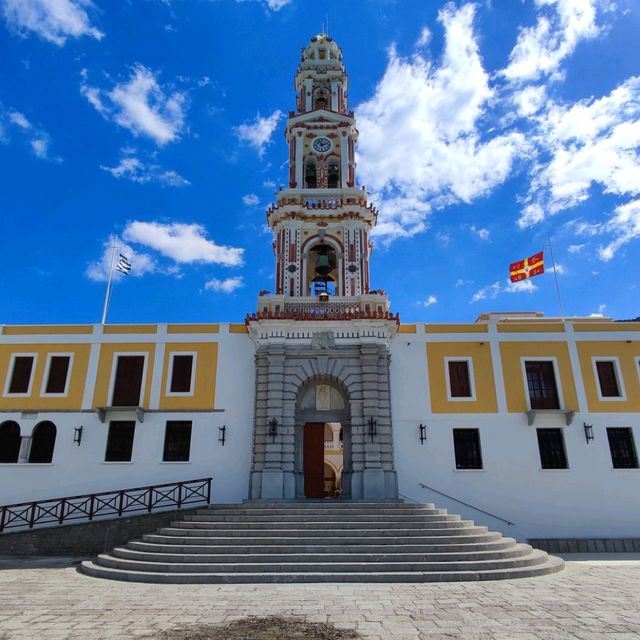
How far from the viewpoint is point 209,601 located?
30.6 feet

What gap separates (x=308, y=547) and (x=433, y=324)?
11.9 m

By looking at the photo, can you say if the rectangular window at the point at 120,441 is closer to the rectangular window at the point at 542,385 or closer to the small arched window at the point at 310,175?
the small arched window at the point at 310,175

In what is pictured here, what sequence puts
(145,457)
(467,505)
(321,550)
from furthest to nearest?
(145,457)
(467,505)
(321,550)

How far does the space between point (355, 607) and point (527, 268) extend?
61.3 feet

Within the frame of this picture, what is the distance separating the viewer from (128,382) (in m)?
21.2

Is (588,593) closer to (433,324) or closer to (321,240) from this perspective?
(433,324)

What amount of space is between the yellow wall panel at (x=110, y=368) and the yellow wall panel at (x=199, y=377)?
0.62m

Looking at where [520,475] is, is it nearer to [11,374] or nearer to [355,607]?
[355,607]

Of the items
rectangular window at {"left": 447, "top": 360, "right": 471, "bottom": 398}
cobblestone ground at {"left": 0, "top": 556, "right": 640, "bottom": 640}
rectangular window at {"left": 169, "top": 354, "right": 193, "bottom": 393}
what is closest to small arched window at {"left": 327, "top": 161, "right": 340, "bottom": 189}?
rectangular window at {"left": 447, "top": 360, "right": 471, "bottom": 398}

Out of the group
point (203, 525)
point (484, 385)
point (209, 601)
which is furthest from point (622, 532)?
point (209, 601)

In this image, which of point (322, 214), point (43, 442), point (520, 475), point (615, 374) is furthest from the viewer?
point (322, 214)

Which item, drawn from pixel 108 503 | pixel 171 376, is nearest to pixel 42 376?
pixel 171 376

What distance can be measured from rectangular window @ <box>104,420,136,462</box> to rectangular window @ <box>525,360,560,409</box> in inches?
644

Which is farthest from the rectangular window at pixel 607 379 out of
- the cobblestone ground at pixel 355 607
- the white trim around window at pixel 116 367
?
the white trim around window at pixel 116 367
